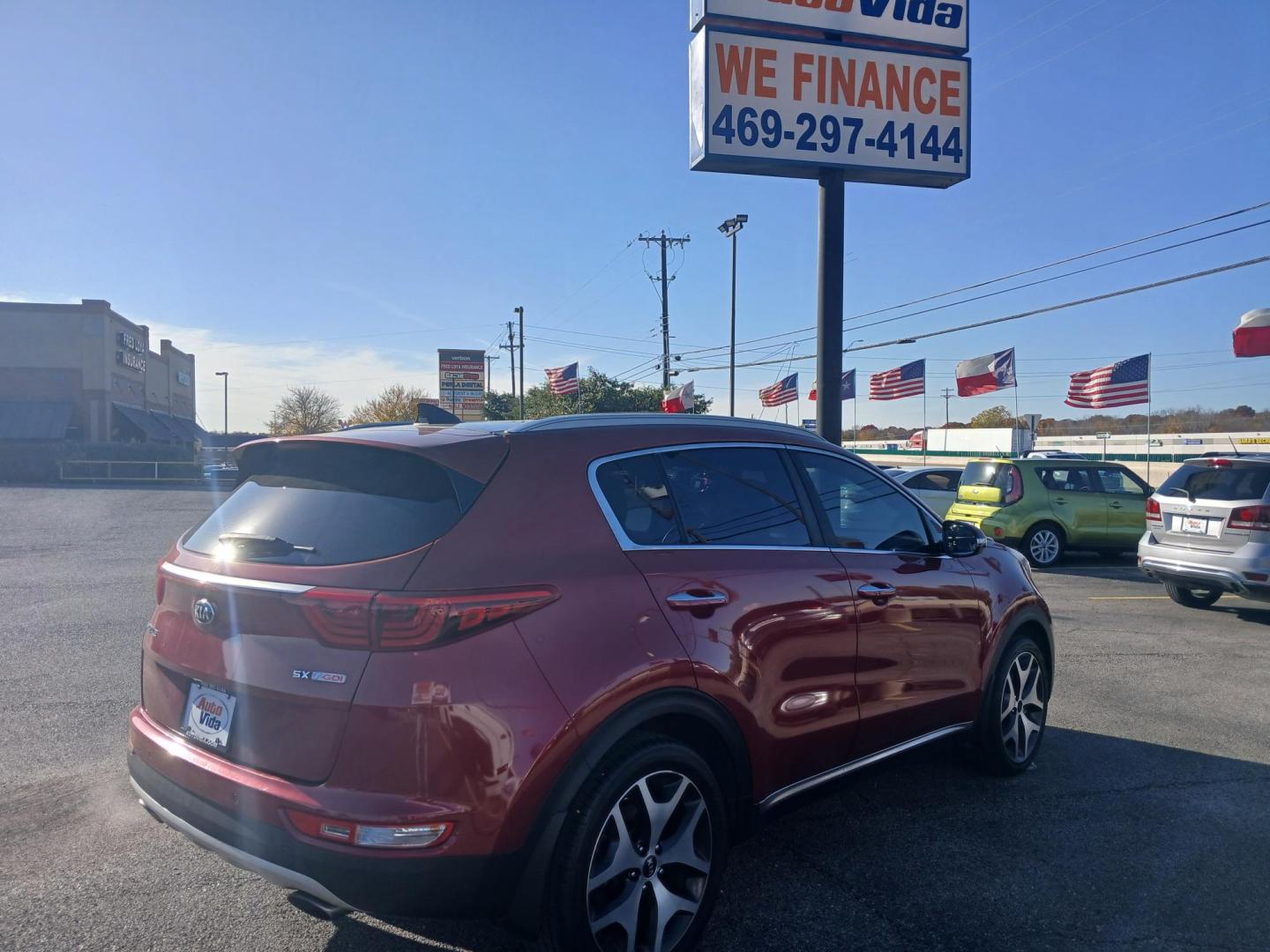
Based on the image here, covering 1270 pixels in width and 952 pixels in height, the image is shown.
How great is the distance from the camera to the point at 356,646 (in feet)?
8.71

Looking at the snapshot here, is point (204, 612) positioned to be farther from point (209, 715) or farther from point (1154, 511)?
point (1154, 511)

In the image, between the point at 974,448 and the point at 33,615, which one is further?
the point at 974,448

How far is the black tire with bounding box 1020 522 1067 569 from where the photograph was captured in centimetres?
1440

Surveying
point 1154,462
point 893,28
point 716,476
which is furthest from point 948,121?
point 1154,462

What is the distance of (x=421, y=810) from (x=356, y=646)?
19.1 inches

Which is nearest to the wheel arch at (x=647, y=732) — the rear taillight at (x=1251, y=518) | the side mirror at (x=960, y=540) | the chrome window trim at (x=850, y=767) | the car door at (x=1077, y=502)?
the chrome window trim at (x=850, y=767)

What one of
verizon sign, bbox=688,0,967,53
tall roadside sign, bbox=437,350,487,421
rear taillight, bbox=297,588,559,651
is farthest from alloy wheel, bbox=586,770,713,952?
tall roadside sign, bbox=437,350,487,421

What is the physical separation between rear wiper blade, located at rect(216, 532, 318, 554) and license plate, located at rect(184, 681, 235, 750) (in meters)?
0.45

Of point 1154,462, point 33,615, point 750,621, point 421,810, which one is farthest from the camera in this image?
point 1154,462

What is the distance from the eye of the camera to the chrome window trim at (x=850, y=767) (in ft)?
11.6

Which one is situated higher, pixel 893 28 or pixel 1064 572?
pixel 893 28

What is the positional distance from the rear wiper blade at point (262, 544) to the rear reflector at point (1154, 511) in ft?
32.7

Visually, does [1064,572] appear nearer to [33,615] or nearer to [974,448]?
[33,615]

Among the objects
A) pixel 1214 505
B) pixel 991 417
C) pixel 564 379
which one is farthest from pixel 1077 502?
pixel 991 417
